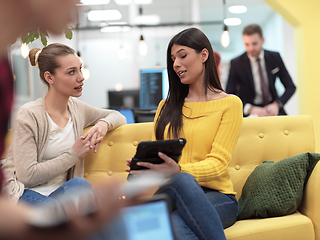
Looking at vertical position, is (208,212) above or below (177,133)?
below

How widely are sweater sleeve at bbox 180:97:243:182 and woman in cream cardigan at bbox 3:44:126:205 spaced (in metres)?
0.53

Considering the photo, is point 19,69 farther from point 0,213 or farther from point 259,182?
point 259,182

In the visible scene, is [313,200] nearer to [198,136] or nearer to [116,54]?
[198,136]

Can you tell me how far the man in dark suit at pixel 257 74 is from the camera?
10.3 feet

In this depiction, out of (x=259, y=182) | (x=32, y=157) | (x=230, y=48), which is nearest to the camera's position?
(x=32, y=157)

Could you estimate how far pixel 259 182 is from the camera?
1.75 m

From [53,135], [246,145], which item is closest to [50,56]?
[53,135]

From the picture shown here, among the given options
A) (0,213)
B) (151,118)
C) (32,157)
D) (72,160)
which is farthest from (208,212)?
(151,118)

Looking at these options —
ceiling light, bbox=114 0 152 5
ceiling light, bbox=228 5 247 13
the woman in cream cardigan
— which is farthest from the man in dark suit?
ceiling light, bbox=114 0 152 5

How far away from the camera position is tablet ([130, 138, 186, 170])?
1287 mm

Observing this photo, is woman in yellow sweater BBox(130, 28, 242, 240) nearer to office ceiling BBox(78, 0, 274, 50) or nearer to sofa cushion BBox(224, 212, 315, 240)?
sofa cushion BBox(224, 212, 315, 240)

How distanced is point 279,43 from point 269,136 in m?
6.35

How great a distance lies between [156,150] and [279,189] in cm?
77

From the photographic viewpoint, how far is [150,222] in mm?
642
